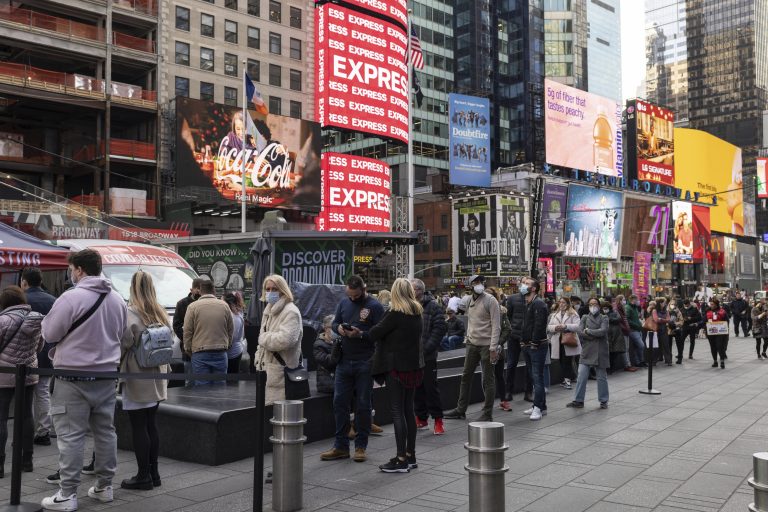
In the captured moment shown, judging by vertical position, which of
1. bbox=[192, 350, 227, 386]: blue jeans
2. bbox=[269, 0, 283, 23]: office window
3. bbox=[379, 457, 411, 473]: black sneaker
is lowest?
bbox=[379, 457, 411, 473]: black sneaker

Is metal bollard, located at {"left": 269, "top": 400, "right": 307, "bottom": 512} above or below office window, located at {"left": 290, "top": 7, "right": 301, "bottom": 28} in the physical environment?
below

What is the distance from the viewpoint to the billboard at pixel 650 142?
76375mm

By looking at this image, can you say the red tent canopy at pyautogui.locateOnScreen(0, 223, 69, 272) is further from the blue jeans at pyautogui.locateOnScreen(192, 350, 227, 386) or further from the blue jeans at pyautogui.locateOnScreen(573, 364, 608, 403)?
the blue jeans at pyautogui.locateOnScreen(573, 364, 608, 403)

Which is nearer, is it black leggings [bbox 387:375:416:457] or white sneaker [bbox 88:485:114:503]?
white sneaker [bbox 88:485:114:503]

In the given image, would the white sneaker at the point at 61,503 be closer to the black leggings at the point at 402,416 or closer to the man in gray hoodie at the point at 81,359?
the man in gray hoodie at the point at 81,359

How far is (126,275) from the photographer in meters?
13.0

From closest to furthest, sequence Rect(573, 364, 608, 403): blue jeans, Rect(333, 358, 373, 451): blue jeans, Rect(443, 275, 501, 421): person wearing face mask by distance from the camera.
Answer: Rect(333, 358, 373, 451): blue jeans
Rect(443, 275, 501, 421): person wearing face mask
Rect(573, 364, 608, 403): blue jeans

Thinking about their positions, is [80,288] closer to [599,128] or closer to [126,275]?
[126,275]

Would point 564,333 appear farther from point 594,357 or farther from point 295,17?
point 295,17

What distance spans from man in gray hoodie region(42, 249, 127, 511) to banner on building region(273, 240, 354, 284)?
9.57 meters

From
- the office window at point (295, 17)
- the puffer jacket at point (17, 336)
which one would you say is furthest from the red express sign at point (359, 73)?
the puffer jacket at point (17, 336)

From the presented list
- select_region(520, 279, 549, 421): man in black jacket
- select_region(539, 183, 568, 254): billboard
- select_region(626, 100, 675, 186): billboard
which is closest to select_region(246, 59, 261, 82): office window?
select_region(539, 183, 568, 254): billboard

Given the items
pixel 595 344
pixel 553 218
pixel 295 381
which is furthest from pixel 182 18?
pixel 295 381

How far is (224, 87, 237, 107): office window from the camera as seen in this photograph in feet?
157
